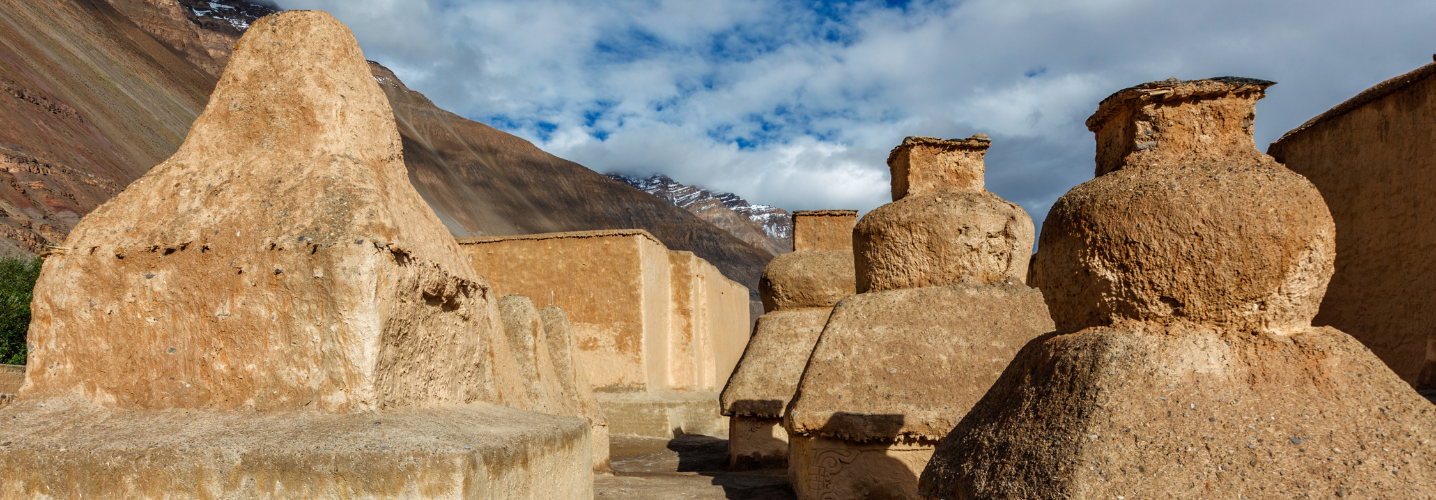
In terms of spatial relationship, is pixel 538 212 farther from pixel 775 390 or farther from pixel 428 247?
pixel 428 247

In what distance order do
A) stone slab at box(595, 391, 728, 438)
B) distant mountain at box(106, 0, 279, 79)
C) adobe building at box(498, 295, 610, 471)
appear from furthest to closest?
distant mountain at box(106, 0, 279, 79)
stone slab at box(595, 391, 728, 438)
adobe building at box(498, 295, 610, 471)

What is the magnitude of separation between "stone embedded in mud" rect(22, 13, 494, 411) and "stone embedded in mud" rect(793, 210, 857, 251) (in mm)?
7297

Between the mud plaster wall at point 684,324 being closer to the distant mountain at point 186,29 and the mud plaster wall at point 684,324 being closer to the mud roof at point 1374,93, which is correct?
the mud roof at point 1374,93

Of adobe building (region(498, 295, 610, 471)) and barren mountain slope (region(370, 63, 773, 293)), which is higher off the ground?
barren mountain slope (region(370, 63, 773, 293))

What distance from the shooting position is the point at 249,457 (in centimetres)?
225

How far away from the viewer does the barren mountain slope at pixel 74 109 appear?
19.2 m

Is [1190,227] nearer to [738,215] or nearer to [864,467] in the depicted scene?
[864,467]

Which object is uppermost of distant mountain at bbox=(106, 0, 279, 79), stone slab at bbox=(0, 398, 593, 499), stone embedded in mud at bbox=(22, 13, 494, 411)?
distant mountain at bbox=(106, 0, 279, 79)

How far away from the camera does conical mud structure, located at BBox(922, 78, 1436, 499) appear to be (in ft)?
6.60

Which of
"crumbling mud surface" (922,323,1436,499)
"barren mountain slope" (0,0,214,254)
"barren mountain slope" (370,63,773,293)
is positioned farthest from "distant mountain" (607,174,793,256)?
"crumbling mud surface" (922,323,1436,499)

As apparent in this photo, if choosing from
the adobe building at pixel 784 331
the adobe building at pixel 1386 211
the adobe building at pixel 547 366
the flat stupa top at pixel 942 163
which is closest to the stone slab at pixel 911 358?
the flat stupa top at pixel 942 163

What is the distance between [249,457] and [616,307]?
960cm

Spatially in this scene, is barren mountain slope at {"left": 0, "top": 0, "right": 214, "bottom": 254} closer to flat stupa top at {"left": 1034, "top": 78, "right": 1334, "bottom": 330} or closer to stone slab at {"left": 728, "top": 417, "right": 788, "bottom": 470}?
stone slab at {"left": 728, "top": 417, "right": 788, "bottom": 470}

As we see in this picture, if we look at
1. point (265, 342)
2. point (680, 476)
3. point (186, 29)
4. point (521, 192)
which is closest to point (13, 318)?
point (680, 476)
